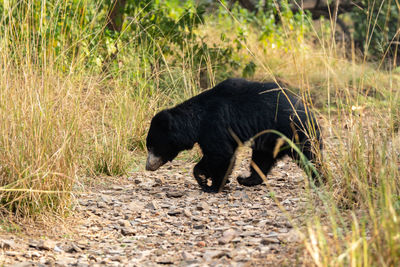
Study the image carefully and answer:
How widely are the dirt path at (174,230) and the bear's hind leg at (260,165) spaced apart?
8 centimetres

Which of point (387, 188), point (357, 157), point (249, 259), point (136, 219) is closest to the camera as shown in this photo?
point (387, 188)

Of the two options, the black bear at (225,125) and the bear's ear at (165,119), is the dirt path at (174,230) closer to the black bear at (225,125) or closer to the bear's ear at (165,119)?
the black bear at (225,125)

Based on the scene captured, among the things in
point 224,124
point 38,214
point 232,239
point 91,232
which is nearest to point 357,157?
point 232,239

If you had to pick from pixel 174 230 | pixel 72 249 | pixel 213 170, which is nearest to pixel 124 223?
pixel 174 230

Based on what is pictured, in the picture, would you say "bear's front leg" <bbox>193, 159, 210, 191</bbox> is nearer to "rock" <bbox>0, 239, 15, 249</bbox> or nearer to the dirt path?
the dirt path

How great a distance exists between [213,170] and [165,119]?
57 centimetres

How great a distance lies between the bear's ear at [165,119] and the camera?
467 centimetres

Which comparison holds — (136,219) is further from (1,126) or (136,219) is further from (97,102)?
(97,102)

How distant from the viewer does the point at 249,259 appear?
9.58ft

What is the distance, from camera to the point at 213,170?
464 centimetres

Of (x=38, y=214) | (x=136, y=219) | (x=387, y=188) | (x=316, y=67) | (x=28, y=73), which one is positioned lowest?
(x=316, y=67)

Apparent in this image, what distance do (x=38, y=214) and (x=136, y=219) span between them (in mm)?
712

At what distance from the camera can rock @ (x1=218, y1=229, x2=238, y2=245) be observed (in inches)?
130

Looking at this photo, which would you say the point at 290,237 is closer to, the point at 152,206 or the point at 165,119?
the point at 152,206
